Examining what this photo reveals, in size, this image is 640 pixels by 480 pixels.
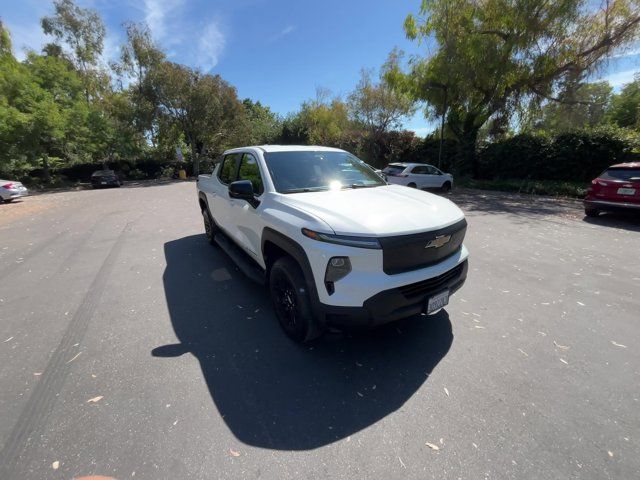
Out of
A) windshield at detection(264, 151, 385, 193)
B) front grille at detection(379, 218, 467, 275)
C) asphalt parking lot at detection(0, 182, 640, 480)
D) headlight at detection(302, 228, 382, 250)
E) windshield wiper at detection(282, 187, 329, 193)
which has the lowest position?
asphalt parking lot at detection(0, 182, 640, 480)

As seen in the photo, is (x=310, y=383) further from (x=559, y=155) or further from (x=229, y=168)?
(x=559, y=155)

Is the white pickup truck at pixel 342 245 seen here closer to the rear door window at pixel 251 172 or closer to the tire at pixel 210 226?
the rear door window at pixel 251 172

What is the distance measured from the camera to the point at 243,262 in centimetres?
410

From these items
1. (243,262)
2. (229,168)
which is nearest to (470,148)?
(229,168)

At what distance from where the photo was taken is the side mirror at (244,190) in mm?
3281

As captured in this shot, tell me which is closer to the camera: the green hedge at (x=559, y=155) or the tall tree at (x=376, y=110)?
the green hedge at (x=559, y=155)

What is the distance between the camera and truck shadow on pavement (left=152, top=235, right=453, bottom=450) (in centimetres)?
219

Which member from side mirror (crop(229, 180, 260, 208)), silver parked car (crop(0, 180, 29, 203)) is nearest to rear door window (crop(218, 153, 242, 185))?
side mirror (crop(229, 180, 260, 208))

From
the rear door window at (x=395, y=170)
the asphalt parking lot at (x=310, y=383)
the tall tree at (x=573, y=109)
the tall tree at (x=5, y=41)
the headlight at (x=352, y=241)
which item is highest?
the tall tree at (x=5, y=41)

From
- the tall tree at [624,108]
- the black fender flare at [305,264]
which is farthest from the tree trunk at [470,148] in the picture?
the tall tree at [624,108]

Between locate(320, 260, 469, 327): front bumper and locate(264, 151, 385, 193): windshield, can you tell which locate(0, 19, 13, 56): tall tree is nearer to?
locate(264, 151, 385, 193): windshield

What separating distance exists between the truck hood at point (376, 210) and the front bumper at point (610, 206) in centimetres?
750

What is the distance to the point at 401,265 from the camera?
8.27 ft

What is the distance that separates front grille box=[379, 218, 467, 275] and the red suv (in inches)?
314
